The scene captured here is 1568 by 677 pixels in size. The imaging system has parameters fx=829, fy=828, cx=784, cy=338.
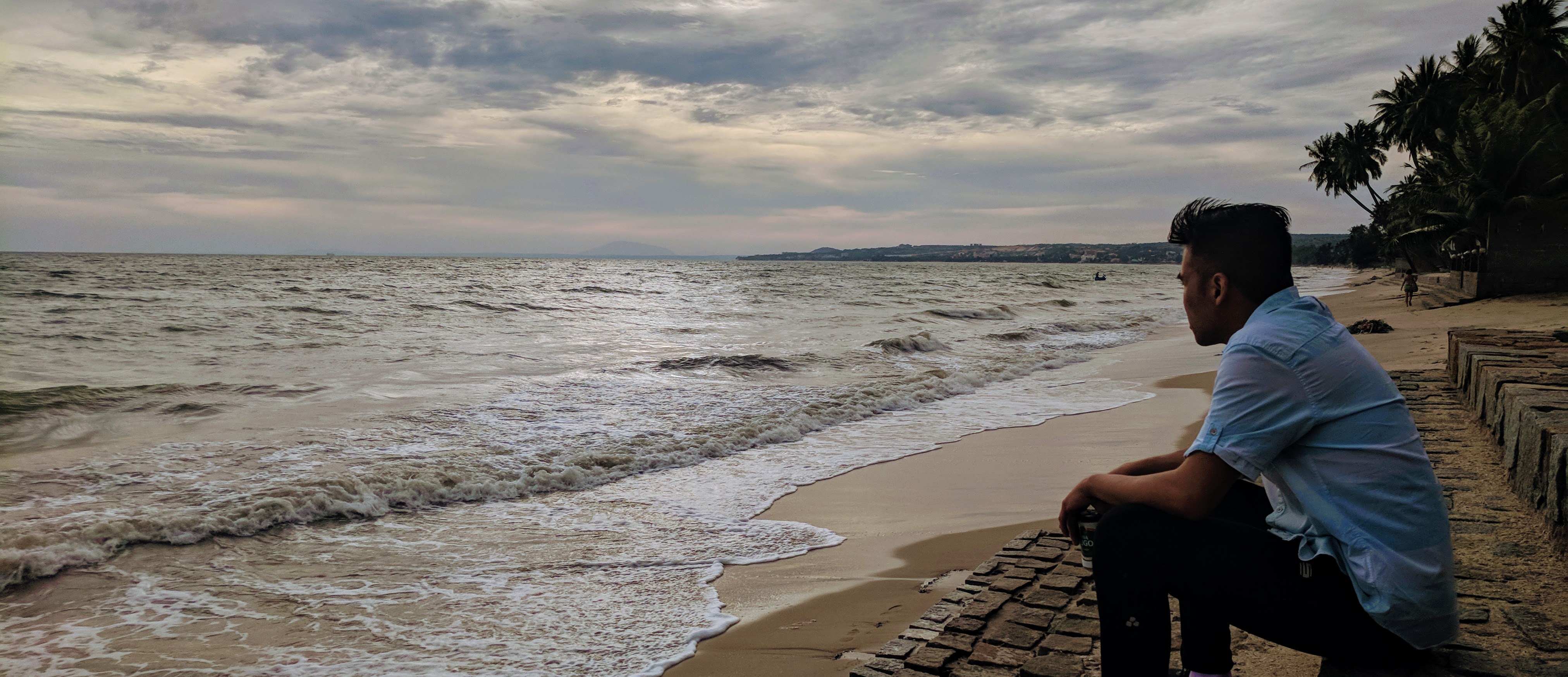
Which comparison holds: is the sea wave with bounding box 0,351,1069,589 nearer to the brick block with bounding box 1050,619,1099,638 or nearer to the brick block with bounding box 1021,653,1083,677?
the brick block with bounding box 1050,619,1099,638

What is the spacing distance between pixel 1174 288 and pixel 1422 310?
3650cm

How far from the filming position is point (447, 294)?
1293 inches

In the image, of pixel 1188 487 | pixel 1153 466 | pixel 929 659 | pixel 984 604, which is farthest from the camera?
pixel 984 604

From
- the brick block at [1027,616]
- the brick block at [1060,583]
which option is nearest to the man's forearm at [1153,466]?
the brick block at [1027,616]

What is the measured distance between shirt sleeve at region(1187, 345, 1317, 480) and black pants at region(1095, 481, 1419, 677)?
273 millimetres

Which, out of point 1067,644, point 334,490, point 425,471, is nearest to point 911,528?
point 1067,644

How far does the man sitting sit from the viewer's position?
1.86 meters

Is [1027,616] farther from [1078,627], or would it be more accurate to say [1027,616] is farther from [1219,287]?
[1219,287]

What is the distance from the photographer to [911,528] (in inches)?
217

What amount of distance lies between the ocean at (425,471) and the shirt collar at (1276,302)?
2.64 metres

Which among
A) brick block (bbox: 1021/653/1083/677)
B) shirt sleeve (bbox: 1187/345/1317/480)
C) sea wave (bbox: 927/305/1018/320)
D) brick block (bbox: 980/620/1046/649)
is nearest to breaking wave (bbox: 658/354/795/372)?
brick block (bbox: 980/620/1046/649)

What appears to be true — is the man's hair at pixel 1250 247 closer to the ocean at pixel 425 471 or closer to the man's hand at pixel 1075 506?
the man's hand at pixel 1075 506

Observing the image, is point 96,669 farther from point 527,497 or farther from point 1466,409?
point 1466,409

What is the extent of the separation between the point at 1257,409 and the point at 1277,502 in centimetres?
48
